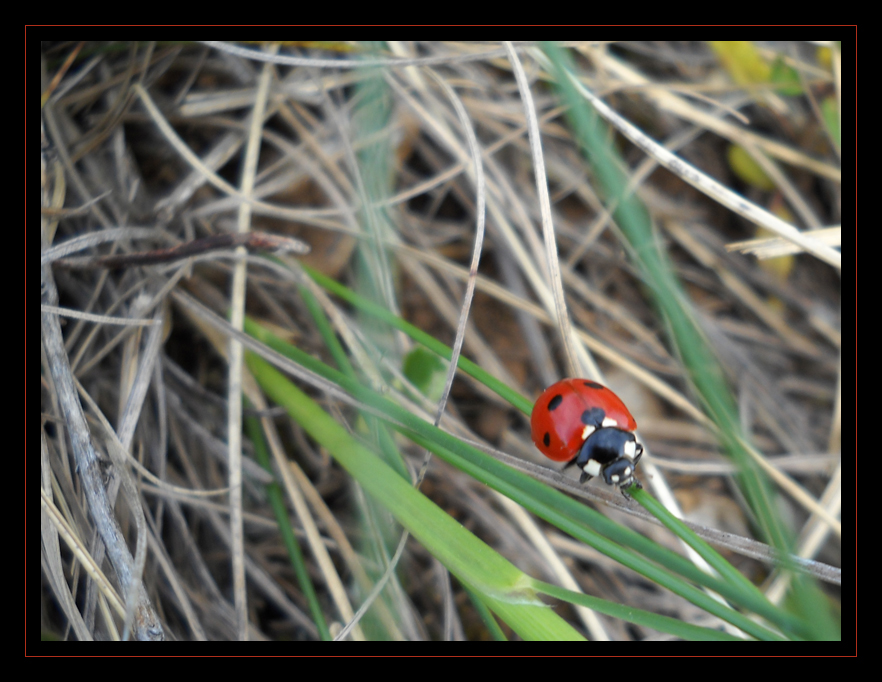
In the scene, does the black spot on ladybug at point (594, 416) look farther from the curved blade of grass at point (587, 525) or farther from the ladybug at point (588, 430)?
the curved blade of grass at point (587, 525)

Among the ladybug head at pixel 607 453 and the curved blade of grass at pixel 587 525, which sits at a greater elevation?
the ladybug head at pixel 607 453

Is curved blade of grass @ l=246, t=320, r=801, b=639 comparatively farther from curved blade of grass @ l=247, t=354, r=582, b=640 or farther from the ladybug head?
the ladybug head

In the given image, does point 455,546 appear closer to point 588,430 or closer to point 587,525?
point 587,525

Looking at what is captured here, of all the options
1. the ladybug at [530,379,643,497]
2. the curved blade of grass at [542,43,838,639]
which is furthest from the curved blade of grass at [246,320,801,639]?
the ladybug at [530,379,643,497]

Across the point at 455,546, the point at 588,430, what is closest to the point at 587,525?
the point at 455,546

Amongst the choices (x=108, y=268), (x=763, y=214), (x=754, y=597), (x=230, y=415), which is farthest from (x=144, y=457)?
(x=763, y=214)

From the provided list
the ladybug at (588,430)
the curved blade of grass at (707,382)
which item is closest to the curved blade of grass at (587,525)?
the curved blade of grass at (707,382)

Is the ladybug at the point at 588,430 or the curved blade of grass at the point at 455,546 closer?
the curved blade of grass at the point at 455,546
